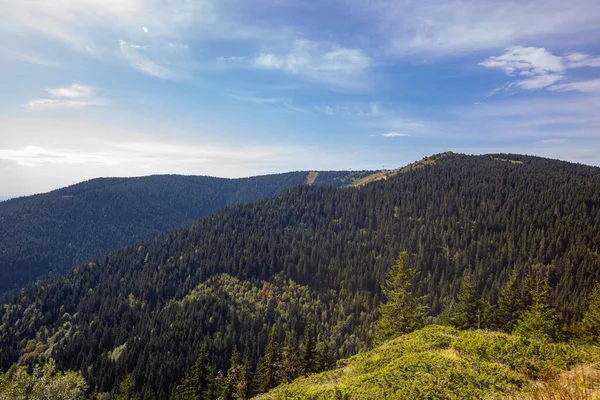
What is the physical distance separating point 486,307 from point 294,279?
426ft

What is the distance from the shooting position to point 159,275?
606 ft

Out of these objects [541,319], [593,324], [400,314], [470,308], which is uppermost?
[541,319]

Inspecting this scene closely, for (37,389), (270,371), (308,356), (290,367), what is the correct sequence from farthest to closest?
(270,371) → (308,356) → (290,367) → (37,389)

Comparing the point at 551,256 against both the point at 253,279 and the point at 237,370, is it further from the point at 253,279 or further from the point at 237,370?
the point at 237,370

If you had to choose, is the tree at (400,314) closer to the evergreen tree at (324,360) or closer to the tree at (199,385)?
the evergreen tree at (324,360)

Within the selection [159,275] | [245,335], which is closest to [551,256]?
[245,335]

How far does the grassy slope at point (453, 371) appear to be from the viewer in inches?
610

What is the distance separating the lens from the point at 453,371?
17609mm

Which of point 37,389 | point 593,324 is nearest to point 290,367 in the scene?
point 37,389

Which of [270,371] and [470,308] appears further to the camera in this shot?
[270,371]

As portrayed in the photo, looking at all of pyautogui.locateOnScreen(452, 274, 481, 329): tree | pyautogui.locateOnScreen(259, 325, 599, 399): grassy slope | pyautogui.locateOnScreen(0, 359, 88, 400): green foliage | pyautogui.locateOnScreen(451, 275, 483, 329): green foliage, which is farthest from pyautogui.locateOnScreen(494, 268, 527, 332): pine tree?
pyautogui.locateOnScreen(0, 359, 88, 400): green foliage

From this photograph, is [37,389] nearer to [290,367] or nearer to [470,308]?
[290,367]

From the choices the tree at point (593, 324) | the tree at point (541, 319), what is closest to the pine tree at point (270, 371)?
the tree at point (541, 319)

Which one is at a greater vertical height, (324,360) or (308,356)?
(308,356)
